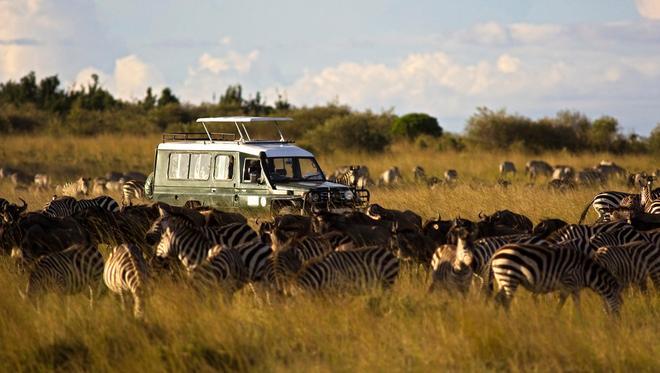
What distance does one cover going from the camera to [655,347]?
43.5 ft

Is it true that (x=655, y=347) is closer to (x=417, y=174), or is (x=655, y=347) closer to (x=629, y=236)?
(x=629, y=236)

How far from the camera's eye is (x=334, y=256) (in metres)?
14.7

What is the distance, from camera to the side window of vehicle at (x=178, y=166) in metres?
26.3

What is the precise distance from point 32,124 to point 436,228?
46.6m

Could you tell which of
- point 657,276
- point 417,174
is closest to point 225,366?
point 657,276

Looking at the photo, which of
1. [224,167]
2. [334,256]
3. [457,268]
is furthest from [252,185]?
[457,268]

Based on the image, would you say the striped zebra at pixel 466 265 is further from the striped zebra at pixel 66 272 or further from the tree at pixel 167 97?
the tree at pixel 167 97

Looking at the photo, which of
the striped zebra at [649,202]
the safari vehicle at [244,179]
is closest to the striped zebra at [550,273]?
the striped zebra at [649,202]

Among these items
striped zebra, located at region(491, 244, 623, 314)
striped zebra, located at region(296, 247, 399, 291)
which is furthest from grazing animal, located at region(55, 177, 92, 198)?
striped zebra, located at region(491, 244, 623, 314)

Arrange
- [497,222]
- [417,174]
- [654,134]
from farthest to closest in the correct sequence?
[654,134] < [417,174] < [497,222]

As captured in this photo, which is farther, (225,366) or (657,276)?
(657,276)

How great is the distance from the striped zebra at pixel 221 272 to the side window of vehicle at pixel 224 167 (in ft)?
35.3

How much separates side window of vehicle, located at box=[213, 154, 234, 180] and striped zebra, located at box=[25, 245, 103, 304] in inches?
402

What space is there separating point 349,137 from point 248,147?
28277mm
